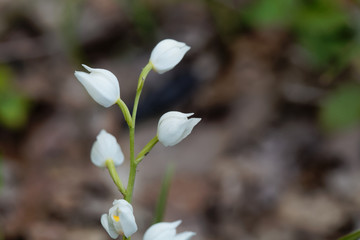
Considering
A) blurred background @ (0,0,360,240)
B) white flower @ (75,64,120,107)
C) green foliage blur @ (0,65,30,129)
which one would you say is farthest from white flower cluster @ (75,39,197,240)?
green foliage blur @ (0,65,30,129)

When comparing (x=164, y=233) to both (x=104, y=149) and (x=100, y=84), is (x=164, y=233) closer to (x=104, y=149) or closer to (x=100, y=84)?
(x=104, y=149)

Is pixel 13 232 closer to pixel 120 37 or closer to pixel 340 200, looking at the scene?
pixel 340 200

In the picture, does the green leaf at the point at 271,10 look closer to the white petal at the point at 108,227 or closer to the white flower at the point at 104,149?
the white flower at the point at 104,149

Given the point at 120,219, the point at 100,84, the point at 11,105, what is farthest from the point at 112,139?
the point at 11,105

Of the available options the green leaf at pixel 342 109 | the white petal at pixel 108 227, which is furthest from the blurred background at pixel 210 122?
the white petal at pixel 108 227

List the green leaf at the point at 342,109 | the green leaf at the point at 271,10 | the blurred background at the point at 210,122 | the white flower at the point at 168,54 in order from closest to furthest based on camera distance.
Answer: the white flower at the point at 168,54, the blurred background at the point at 210,122, the green leaf at the point at 342,109, the green leaf at the point at 271,10

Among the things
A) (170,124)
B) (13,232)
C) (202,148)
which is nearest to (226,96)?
(202,148)

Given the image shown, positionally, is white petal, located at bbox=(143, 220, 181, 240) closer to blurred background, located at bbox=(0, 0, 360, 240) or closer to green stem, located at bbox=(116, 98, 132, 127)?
green stem, located at bbox=(116, 98, 132, 127)
